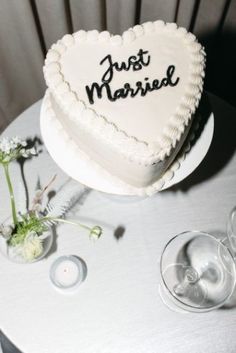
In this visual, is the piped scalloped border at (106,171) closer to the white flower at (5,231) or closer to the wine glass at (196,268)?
the wine glass at (196,268)

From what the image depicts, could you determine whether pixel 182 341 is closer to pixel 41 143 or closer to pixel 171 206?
pixel 171 206

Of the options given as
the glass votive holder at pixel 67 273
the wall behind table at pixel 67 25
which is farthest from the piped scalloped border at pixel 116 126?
the wall behind table at pixel 67 25

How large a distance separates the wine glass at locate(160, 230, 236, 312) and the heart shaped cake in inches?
7.4

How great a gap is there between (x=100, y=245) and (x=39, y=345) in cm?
30

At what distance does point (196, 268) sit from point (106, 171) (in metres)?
0.37

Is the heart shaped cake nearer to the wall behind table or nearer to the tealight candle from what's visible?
the tealight candle

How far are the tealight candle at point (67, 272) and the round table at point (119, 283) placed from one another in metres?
0.02

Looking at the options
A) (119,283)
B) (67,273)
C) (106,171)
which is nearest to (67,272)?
(67,273)

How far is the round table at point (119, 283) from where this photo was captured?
1.07 m

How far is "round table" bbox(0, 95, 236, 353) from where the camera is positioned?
3.50 ft

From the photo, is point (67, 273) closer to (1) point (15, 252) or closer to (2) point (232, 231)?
(1) point (15, 252)

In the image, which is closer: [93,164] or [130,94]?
[130,94]

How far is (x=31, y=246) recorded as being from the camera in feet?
3.41

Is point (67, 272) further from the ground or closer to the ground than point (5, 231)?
closer to the ground
